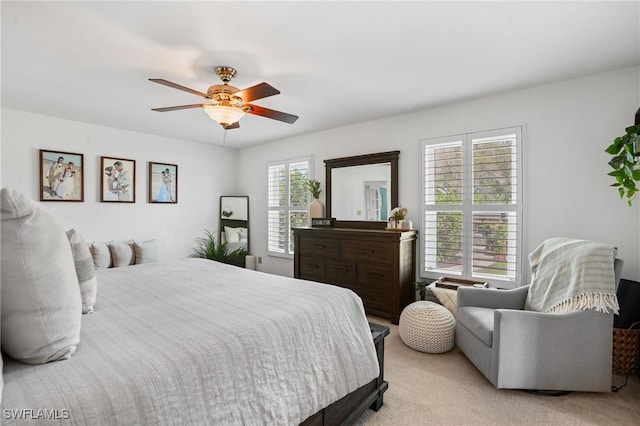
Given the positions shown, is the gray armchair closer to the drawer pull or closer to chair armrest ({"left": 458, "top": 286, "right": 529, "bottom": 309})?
chair armrest ({"left": 458, "top": 286, "right": 529, "bottom": 309})

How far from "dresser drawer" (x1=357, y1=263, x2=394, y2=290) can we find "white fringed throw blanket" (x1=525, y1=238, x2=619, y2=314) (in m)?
1.32

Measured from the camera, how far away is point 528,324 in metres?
2.13

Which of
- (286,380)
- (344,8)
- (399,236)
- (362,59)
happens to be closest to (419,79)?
(362,59)

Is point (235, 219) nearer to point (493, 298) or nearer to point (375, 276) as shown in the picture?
point (375, 276)

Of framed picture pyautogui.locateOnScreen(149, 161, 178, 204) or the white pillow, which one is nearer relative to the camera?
framed picture pyautogui.locateOnScreen(149, 161, 178, 204)

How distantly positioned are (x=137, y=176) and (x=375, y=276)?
3.78 metres

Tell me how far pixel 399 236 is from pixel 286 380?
232 centimetres

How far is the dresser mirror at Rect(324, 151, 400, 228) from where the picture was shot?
400 cm

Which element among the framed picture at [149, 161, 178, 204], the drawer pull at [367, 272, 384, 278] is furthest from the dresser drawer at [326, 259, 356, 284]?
the framed picture at [149, 161, 178, 204]

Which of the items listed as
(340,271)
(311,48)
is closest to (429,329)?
(340,271)

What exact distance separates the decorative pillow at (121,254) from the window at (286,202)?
2107 millimetres

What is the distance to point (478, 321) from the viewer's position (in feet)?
7.79

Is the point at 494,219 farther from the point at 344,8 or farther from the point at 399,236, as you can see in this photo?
the point at 344,8

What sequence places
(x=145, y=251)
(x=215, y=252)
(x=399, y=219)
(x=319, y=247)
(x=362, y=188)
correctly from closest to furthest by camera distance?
(x=399, y=219), (x=319, y=247), (x=362, y=188), (x=145, y=251), (x=215, y=252)
